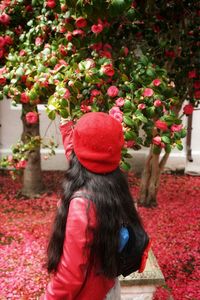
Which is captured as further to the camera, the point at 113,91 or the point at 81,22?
the point at 81,22

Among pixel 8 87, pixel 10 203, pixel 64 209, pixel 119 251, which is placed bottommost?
pixel 10 203

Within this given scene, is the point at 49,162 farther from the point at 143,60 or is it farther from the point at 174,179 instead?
the point at 143,60

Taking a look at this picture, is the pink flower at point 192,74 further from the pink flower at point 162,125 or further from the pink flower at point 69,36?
the pink flower at point 162,125

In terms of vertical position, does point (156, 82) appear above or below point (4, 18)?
below

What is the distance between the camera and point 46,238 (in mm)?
4871

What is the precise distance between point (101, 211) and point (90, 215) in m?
0.06

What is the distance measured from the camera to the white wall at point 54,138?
798cm

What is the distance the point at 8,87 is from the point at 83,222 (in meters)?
1.85

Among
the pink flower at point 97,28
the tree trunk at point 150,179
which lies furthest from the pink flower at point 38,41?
the tree trunk at point 150,179

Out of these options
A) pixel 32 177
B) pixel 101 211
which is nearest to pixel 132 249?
pixel 101 211

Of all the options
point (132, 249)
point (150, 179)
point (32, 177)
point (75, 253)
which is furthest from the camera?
point (32, 177)

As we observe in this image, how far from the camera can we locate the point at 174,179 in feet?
25.6

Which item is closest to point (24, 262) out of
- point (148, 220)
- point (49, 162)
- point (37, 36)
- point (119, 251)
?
point (148, 220)

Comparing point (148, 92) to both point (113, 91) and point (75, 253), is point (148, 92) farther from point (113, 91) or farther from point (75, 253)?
point (75, 253)
